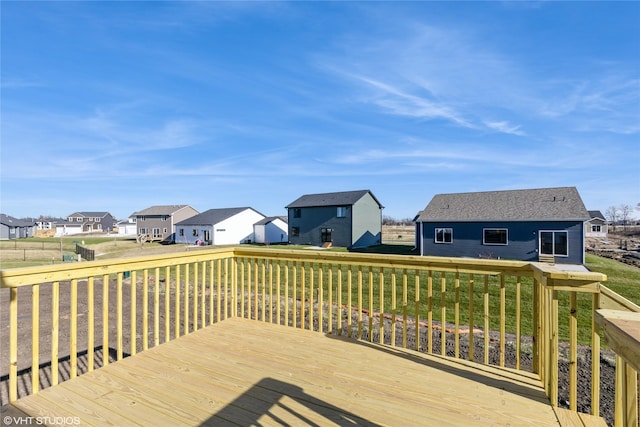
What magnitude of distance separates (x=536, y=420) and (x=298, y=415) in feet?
5.11

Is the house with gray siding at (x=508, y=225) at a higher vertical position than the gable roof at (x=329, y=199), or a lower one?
lower

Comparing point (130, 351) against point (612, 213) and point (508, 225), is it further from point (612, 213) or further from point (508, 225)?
point (612, 213)

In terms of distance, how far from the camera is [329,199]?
26.6 metres

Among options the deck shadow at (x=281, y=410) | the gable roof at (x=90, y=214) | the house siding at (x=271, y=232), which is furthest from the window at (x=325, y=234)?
the gable roof at (x=90, y=214)

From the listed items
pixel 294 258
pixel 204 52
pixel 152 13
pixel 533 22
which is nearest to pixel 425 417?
pixel 294 258

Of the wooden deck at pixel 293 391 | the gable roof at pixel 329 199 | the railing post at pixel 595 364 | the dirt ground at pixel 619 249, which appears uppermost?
the gable roof at pixel 329 199

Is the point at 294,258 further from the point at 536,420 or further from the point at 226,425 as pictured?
the point at 536,420

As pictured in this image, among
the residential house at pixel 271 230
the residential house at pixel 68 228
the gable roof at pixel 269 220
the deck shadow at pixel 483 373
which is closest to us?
the deck shadow at pixel 483 373

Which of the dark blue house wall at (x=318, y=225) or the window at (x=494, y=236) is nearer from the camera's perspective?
the window at (x=494, y=236)

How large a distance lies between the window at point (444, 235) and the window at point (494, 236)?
1699mm

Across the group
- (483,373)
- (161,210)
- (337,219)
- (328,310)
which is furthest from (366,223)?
(161,210)

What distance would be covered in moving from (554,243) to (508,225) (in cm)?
216

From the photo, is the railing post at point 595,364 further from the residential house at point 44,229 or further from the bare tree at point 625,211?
the bare tree at point 625,211

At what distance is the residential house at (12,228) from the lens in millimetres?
43656
